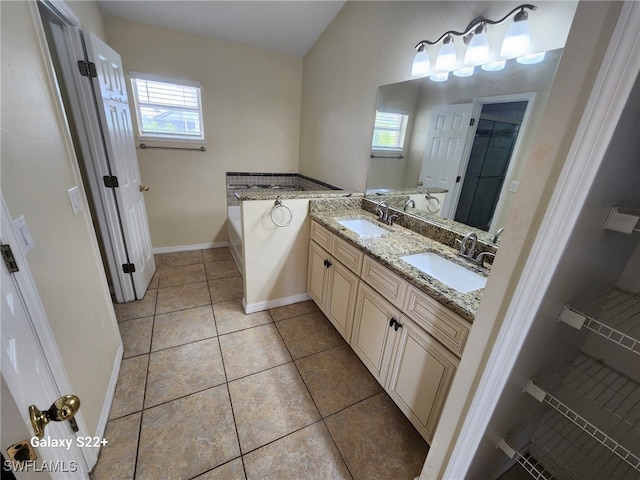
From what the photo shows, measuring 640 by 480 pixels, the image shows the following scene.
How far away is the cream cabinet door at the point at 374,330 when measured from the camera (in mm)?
1438

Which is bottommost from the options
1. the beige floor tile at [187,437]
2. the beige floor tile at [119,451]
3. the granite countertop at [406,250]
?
the beige floor tile at [119,451]

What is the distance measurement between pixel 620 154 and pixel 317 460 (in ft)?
5.25

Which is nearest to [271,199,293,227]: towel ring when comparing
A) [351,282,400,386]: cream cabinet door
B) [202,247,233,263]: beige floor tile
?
[351,282,400,386]: cream cabinet door

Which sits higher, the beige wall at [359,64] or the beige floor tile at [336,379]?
the beige wall at [359,64]

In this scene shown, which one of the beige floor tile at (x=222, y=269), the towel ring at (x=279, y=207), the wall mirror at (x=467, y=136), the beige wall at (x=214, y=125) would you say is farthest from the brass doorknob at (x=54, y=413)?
the beige wall at (x=214, y=125)

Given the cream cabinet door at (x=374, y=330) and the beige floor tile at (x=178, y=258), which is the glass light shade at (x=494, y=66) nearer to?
the cream cabinet door at (x=374, y=330)

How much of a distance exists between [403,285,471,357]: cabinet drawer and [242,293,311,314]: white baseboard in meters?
1.33

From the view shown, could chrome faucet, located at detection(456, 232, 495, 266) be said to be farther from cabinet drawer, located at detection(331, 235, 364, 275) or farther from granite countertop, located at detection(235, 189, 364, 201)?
granite countertop, located at detection(235, 189, 364, 201)

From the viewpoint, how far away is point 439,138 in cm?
172

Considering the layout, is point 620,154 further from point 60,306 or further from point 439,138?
point 60,306

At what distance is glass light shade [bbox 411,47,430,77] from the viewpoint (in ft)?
5.43

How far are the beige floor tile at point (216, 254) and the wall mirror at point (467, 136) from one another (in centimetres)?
221

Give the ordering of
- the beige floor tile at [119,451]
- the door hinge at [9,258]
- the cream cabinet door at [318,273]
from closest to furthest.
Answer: the door hinge at [9,258] < the beige floor tile at [119,451] < the cream cabinet door at [318,273]

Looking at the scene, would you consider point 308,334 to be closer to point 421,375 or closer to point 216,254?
point 421,375
